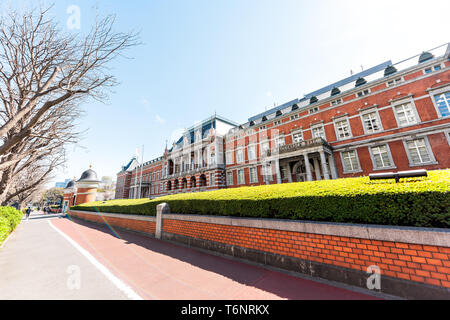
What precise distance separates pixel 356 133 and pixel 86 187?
52.7 metres

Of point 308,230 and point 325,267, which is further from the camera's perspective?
point 308,230

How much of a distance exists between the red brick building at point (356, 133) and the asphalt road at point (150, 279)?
14.9 metres

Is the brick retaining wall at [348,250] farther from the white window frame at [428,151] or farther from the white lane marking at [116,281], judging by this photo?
the white window frame at [428,151]

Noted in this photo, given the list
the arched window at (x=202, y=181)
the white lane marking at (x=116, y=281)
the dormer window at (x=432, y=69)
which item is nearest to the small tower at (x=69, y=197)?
the arched window at (x=202, y=181)

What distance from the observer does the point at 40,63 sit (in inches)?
226

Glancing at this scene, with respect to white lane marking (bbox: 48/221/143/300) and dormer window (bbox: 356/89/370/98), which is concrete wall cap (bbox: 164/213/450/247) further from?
dormer window (bbox: 356/89/370/98)

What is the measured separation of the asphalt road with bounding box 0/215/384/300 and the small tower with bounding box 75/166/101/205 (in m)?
40.4

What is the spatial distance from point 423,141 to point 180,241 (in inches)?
835

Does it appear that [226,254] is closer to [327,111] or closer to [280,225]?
[280,225]

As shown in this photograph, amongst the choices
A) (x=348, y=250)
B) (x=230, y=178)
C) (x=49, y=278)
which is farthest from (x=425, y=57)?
(x=49, y=278)

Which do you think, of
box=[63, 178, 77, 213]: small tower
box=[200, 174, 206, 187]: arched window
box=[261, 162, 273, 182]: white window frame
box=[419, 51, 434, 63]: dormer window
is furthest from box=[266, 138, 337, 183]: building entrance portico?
box=[63, 178, 77, 213]: small tower

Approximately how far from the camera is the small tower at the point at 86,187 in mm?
39094

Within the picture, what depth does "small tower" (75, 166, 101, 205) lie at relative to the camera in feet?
128
